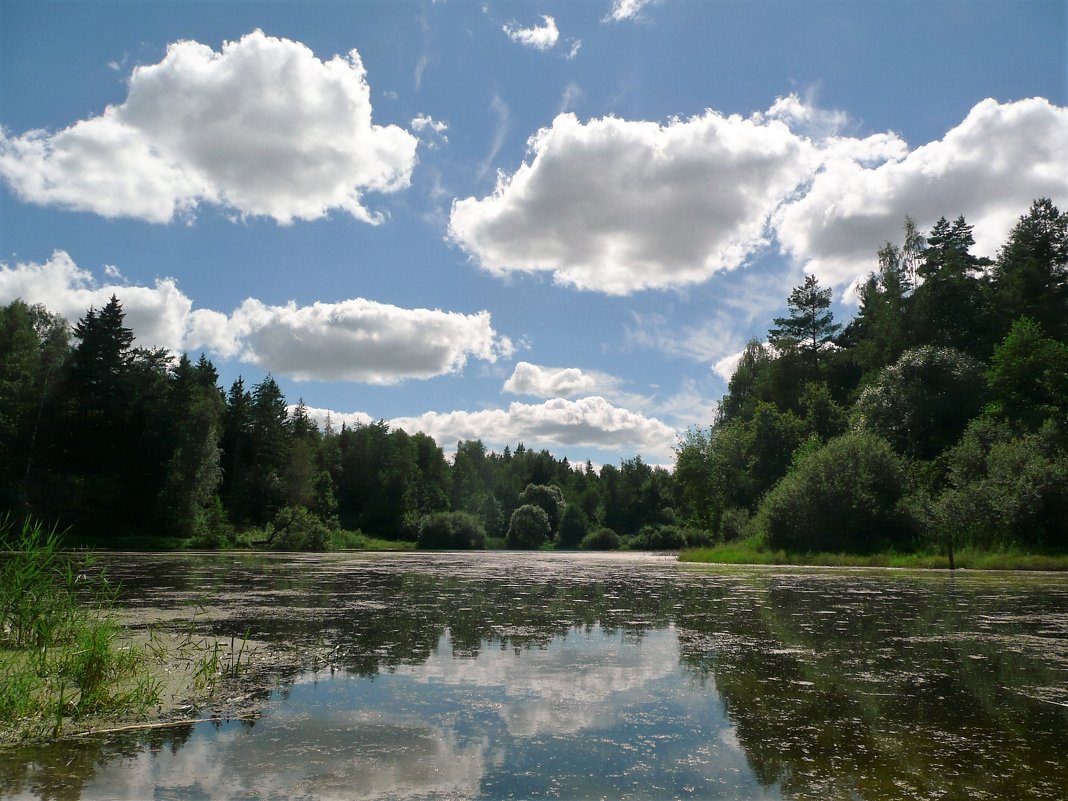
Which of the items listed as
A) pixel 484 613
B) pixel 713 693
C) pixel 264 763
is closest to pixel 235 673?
pixel 264 763

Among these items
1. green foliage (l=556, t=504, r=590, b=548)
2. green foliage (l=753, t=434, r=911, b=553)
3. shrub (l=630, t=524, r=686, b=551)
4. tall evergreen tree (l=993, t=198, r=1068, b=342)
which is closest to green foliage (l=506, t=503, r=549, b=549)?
green foliage (l=556, t=504, r=590, b=548)

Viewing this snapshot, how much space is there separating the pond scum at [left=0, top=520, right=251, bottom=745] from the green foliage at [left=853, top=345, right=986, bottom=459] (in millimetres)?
35157

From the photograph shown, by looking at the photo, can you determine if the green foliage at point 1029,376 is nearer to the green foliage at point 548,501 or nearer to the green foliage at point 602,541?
the green foliage at point 602,541

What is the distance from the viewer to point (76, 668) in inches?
227

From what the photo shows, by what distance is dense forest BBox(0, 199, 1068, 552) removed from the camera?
27.1 metres

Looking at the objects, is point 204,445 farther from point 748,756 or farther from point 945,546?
point 748,756

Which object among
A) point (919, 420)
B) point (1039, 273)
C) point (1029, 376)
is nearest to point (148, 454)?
point (919, 420)

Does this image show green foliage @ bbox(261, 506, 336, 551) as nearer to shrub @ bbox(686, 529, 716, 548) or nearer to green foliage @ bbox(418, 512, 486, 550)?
green foliage @ bbox(418, 512, 486, 550)

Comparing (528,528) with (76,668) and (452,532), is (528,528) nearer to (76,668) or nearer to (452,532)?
(452,532)

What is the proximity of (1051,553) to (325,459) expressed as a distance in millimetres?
62420

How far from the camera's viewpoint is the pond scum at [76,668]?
4961 mm

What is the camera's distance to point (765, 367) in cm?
5775

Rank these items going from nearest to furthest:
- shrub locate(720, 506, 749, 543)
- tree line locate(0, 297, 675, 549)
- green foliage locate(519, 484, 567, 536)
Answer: shrub locate(720, 506, 749, 543)
tree line locate(0, 297, 675, 549)
green foliage locate(519, 484, 567, 536)

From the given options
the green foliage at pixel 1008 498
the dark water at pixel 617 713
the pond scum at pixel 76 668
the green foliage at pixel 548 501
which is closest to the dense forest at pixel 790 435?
the green foliage at pixel 1008 498
